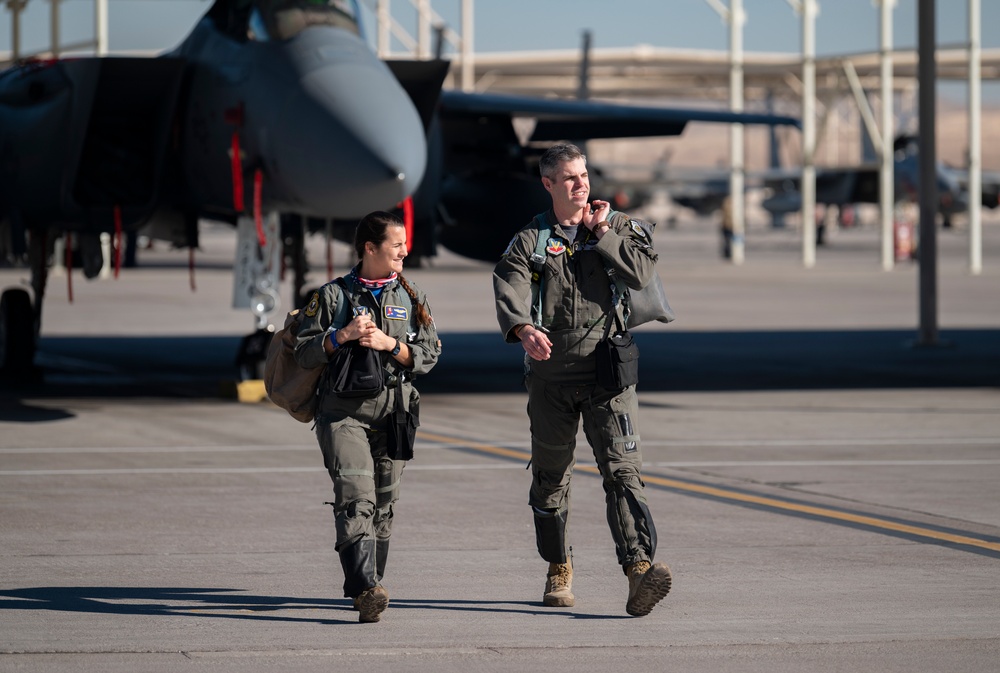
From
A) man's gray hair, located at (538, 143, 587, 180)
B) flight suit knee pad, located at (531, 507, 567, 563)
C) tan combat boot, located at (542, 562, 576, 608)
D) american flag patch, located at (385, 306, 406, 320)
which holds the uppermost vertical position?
man's gray hair, located at (538, 143, 587, 180)

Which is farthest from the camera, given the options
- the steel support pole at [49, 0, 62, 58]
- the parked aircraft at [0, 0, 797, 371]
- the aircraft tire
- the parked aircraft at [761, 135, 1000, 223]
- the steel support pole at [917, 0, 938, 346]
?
the parked aircraft at [761, 135, 1000, 223]

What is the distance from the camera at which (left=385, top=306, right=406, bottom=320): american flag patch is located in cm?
616

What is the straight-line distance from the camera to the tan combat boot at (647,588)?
591cm

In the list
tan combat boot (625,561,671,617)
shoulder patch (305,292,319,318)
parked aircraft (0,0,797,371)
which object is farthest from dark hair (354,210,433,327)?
parked aircraft (0,0,797,371)

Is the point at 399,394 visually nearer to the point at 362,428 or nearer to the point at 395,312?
the point at 362,428

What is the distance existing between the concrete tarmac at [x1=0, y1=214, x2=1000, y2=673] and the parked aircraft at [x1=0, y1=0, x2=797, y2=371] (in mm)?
1650

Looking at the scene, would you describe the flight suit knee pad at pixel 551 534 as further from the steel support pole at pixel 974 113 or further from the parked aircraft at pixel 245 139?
the steel support pole at pixel 974 113

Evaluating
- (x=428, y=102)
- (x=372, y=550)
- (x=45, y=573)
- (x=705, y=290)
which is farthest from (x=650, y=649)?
(x=705, y=290)

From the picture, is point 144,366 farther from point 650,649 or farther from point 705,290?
point 705,290

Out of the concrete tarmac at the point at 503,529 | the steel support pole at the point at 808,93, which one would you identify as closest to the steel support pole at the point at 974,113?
the steel support pole at the point at 808,93

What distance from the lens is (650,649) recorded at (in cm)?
552

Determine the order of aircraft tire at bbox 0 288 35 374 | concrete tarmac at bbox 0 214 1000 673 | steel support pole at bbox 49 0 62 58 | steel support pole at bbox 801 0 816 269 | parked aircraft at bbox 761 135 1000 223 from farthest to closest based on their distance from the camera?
parked aircraft at bbox 761 135 1000 223
steel support pole at bbox 801 0 816 269
steel support pole at bbox 49 0 62 58
aircraft tire at bbox 0 288 35 374
concrete tarmac at bbox 0 214 1000 673

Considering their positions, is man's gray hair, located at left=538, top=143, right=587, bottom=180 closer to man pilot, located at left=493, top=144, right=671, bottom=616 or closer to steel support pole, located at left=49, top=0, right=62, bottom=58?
man pilot, located at left=493, top=144, right=671, bottom=616

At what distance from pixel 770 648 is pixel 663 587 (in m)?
0.55
